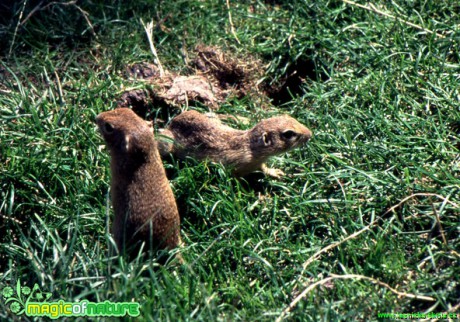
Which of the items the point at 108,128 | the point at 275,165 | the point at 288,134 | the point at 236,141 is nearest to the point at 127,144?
the point at 108,128

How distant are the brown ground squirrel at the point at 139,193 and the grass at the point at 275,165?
0.49 feet

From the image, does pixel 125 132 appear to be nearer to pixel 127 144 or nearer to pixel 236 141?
pixel 127 144

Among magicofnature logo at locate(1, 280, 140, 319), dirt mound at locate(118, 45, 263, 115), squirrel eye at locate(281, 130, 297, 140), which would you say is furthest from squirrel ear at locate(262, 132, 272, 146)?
magicofnature logo at locate(1, 280, 140, 319)

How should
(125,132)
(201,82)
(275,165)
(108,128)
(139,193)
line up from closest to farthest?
1. (139,193)
2. (125,132)
3. (108,128)
4. (275,165)
5. (201,82)

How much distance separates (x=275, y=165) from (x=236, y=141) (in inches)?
16.2

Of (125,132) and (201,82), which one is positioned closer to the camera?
(125,132)

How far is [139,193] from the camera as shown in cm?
469

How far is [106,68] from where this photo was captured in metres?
6.62

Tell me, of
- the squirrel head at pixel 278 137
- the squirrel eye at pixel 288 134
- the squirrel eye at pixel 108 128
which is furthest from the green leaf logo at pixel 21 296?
the squirrel eye at pixel 288 134

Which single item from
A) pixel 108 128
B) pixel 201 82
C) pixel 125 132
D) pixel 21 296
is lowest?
pixel 21 296

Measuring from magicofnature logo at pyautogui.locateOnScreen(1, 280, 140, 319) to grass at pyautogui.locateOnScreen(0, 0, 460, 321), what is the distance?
63 millimetres

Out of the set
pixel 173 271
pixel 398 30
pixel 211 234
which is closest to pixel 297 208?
pixel 211 234

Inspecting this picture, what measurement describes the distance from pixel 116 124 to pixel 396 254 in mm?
2070

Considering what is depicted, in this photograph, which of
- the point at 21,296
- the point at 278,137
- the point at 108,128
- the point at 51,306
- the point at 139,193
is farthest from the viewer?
the point at 278,137
